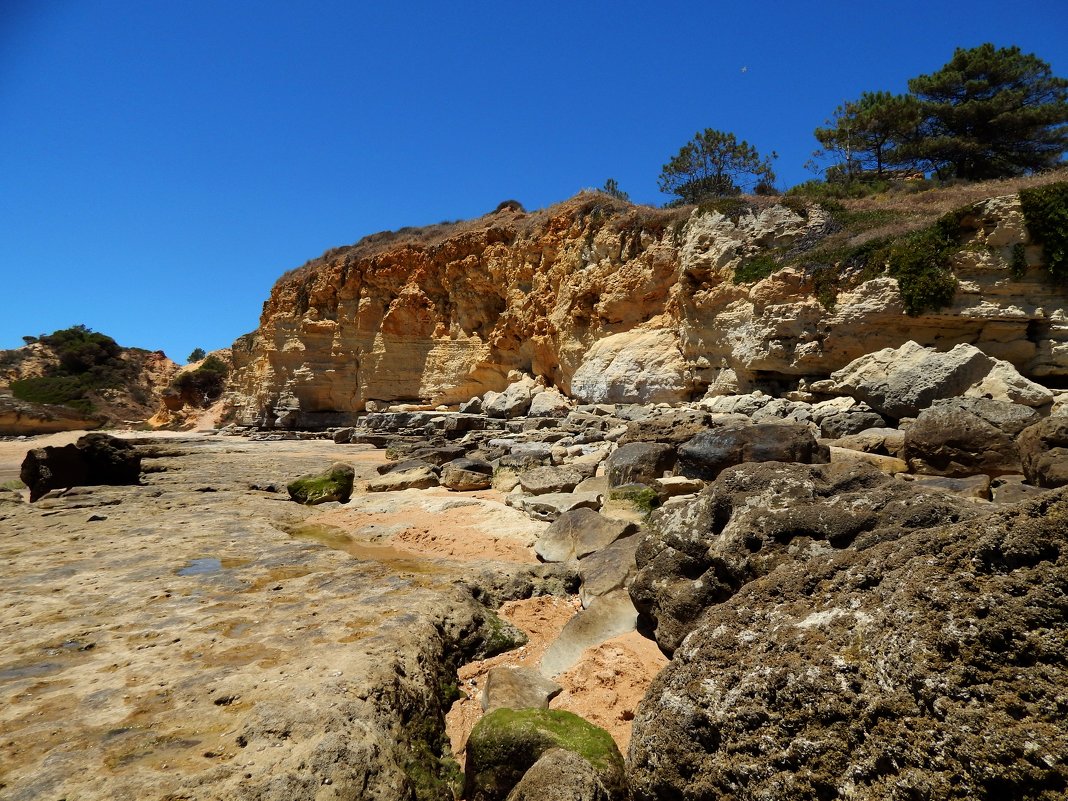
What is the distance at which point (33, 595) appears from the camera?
16.2ft

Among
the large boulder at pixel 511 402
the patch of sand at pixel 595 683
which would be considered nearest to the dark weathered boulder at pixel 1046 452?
the patch of sand at pixel 595 683

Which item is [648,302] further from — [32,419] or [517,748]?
[32,419]

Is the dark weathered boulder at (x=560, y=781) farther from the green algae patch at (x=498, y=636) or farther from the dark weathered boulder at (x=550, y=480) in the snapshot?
the dark weathered boulder at (x=550, y=480)

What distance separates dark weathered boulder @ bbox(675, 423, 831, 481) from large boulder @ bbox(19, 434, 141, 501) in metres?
12.8

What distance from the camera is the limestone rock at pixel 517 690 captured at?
3442 mm

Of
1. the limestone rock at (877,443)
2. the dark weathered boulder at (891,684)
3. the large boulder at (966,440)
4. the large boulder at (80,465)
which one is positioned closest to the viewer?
the dark weathered boulder at (891,684)

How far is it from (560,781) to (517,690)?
1.19 m

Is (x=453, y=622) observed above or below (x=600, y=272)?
below

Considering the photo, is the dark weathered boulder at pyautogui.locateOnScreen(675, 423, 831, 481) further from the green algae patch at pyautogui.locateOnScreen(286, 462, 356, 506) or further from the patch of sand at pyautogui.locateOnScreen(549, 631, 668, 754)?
the green algae patch at pyautogui.locateOnScreen(286, 462, 356, 506)

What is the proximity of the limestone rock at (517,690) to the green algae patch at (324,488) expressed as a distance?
312 inches

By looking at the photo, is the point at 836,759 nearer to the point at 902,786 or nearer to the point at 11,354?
the point at 902,786

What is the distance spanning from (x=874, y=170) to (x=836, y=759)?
1404 inches

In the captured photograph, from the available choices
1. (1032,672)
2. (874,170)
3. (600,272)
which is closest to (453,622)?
(1032,672)

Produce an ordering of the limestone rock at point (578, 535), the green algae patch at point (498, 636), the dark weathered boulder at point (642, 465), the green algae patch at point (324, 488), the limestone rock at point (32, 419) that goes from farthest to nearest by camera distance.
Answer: the limestone rock at point (32, 419) < the green algae patch at point (324, 488) < the dark weathered boulder at point (642, 465) < the limestone rock at point (578, 535) < the green algae patch at point (498, 636)
